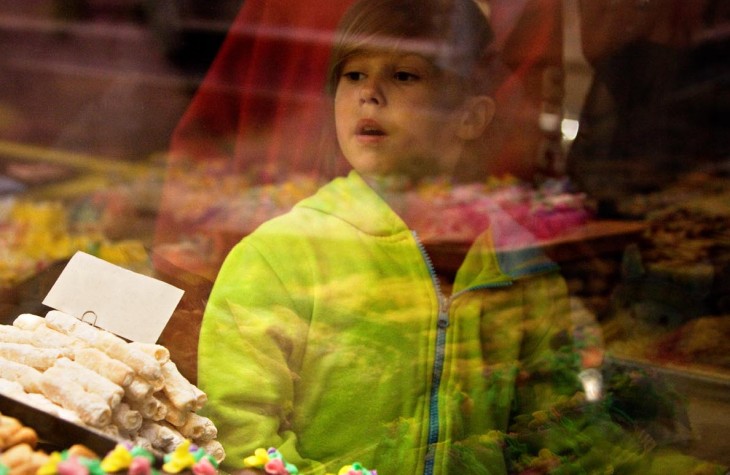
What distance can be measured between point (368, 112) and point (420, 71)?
0.13 m

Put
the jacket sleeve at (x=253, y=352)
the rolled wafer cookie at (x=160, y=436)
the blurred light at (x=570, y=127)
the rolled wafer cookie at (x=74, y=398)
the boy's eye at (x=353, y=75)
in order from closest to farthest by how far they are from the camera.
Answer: the rolled wafer cookie at (x=74, y=398) < the rolled wafer cookie at (x=160, y=436) < the jacket sleeve at (x=253, y=352) < the boy's eye at (x=353, y=75) < the blurred light at (x=570, y=127)

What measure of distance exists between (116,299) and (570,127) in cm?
103

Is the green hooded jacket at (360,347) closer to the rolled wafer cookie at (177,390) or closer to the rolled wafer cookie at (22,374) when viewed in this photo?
the rolled wafer cookie at (177,390)

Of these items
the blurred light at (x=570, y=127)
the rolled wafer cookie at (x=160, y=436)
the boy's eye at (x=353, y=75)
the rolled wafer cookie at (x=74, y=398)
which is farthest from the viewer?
the blurred light at (x=570, y=127)

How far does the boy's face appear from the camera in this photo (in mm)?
1684

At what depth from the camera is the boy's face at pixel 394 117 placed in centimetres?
168

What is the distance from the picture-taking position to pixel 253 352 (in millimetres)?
1654

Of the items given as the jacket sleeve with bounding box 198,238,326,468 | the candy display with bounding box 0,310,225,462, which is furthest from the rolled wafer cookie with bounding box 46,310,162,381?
the jacket sleeve with bounding box 198,238,326,468

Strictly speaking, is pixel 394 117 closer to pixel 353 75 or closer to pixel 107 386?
pixel 353 75

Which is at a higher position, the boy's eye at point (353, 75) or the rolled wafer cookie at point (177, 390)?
the boy's eye at point (353, 75)

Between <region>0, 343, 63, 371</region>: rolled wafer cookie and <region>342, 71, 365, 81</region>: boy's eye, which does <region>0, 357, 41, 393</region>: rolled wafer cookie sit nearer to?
<region>0, 343, 63, 371</region>: rolled wafer cookie

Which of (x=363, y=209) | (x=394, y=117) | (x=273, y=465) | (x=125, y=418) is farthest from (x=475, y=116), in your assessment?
(x=125, y=418)

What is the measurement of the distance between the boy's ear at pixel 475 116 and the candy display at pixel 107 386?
76 centimetres

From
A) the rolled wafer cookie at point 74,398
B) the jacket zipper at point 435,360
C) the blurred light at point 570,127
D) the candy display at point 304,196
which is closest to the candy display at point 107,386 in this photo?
the rolled wafer cookie at point 74,398
